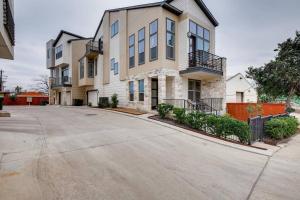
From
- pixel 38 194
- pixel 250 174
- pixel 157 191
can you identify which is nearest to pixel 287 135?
pixel 250 174

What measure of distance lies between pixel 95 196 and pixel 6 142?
4830 millimetres

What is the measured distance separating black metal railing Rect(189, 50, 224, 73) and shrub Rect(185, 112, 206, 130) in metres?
5.53

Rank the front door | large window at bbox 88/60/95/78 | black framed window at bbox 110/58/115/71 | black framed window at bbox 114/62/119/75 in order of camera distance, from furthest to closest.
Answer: large window at bbox 88/60/95/78, black framed window at bbox 110/58/115/71, black framed window at bbox 114/62/119/75, the front door

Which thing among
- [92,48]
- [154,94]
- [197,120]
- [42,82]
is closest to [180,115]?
[197,120]

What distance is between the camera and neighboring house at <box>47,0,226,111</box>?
45.3ft

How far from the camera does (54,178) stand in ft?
12.5

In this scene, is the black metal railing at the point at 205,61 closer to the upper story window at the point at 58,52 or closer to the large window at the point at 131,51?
the large window at the point at 131,51

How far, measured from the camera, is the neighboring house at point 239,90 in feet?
79.9

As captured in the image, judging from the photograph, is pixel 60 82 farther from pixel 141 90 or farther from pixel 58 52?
pixel 141 90

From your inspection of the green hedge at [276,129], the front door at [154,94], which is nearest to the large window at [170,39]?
the front door at [154,94]

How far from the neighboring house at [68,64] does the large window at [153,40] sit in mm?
15592

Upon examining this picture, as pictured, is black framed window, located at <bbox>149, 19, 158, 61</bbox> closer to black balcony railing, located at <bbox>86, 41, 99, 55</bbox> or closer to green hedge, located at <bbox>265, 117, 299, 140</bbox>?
green hedge, located at <bbox>265, 117, 299, 140</bbox>

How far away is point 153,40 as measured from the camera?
14.4 m

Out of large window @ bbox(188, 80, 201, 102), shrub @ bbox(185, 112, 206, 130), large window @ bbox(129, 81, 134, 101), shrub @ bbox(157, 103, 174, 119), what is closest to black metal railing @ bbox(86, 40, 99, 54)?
large window @ bbox(129, 81, 134, 101)
